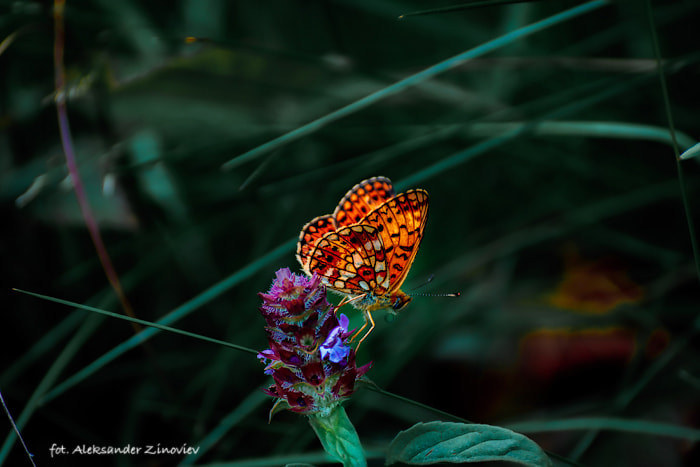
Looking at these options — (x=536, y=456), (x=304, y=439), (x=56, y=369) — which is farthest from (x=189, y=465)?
(x=536, y=456)

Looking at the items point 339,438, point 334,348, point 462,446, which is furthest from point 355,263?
point 462,446

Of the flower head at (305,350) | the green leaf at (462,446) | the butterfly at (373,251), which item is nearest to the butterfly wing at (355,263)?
the butterfly at (373,251)

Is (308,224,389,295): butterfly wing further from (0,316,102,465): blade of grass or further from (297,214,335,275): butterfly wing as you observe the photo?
(0,316,102,465): blade of grass

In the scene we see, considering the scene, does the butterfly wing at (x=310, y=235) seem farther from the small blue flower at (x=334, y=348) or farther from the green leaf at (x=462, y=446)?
the green leaf at (x=462, y=446)

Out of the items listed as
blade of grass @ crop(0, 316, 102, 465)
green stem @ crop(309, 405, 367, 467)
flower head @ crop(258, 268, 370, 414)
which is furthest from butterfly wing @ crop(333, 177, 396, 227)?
blade of grass @ crop(0, 316, 102, 465)

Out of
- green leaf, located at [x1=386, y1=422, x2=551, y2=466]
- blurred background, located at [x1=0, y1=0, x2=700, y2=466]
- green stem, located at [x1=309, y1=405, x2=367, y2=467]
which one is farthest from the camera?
blurred background, located at [x1=0, y1=0, x2=700, y2=466]
